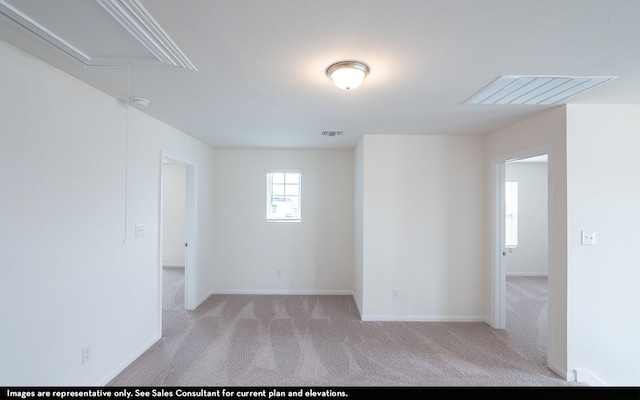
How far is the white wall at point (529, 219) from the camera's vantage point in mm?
5840

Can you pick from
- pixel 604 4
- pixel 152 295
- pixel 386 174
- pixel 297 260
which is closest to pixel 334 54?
pixel 604 4

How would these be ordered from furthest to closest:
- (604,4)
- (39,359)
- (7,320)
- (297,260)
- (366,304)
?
(297,260), (366,304), (39,359), (7,320), (604,4)

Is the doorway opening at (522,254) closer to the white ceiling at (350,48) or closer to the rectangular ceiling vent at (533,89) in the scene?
the rectangular ceiling vent at (533,89)

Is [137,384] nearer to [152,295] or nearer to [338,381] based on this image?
[152,295]

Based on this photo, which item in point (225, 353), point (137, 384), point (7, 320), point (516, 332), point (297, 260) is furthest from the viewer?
point (297, 260)

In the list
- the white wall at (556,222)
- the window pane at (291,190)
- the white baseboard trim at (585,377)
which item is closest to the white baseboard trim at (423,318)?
the white wall at (556,222)

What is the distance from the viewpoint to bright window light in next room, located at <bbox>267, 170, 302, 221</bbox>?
4.75m

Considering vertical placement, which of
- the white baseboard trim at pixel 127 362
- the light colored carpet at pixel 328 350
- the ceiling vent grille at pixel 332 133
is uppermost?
the ceiling vent grille at pixel 332 133

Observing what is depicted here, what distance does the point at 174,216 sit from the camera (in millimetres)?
6254

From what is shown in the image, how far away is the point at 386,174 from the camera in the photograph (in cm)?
371

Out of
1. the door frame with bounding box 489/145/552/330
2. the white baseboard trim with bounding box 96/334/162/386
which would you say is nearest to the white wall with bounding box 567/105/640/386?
the door frame with bounding box 489/145/552/330

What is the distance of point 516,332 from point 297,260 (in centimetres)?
308

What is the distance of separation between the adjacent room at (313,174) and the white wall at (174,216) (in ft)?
6.26

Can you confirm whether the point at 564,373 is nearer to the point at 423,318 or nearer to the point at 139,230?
the point at 423,318
